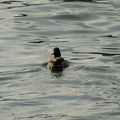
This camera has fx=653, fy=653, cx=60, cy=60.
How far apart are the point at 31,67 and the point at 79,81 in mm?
3057

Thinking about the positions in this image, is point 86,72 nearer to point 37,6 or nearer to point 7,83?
point 7,83

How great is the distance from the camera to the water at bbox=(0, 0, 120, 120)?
1438 centimetres

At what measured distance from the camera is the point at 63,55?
21.8m

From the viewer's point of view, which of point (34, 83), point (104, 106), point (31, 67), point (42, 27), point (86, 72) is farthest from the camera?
point (42, 27)

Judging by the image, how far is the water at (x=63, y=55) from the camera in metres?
14.4

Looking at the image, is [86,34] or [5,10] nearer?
[86,34]

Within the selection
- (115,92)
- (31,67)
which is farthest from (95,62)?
(115,92)

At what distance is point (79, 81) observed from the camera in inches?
648

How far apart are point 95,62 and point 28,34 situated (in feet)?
20.2

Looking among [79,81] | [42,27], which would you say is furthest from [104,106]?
[42,27]

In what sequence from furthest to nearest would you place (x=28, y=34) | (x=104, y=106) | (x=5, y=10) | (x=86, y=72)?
1. (x=5, y=10)
2. (x=28, y=34)
3. (x=86, y=72)
4. (x=104, y=106)

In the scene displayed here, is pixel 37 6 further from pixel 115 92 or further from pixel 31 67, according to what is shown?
pixel 115 92

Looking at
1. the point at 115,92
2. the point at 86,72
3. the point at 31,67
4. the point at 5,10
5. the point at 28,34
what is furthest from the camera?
the point at 5,10

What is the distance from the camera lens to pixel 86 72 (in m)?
17.6
